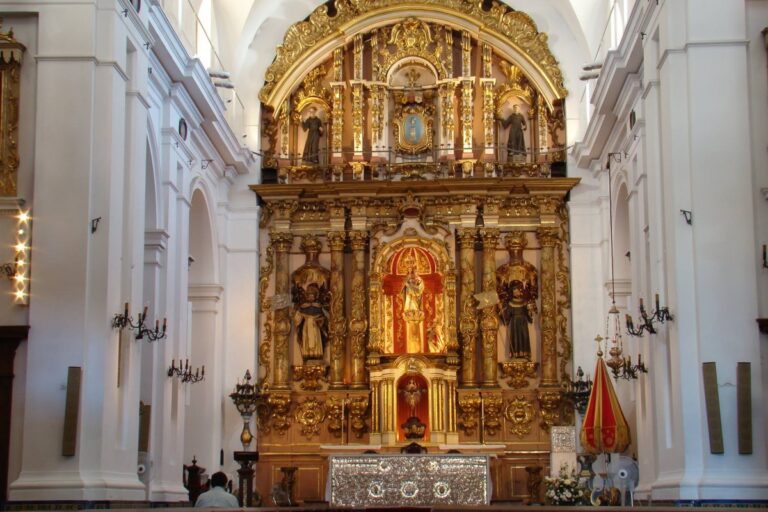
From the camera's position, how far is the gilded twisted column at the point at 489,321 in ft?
78.3

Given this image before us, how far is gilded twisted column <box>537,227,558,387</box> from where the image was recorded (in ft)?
78.1

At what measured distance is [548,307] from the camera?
24156mm

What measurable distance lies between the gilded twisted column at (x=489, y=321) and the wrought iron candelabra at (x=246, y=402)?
450 centimetres

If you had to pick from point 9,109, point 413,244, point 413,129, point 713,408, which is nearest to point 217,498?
point 9,109

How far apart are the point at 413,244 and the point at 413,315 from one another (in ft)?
4.78

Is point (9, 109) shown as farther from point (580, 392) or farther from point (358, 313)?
point (580, 392)

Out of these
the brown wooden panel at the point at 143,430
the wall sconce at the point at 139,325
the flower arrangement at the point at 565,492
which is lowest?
the flower arrangement at the point at 565,492

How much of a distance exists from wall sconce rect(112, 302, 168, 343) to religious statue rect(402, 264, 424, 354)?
265 inches

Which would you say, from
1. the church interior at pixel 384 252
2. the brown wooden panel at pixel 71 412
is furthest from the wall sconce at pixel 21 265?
the brown wooden panel at pixel 71 412

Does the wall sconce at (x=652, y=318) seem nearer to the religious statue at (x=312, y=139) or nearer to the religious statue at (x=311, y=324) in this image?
the religious statue at (x=311, y=324)

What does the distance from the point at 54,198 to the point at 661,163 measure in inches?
312

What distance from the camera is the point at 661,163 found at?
16.4 meters

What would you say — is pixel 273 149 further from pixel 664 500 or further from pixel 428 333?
pixel 664 500

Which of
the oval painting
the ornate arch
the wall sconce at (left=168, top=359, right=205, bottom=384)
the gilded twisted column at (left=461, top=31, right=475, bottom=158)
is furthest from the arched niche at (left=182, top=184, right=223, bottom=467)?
the gilded twisted column at (left=461, top=31, right=475, bottom=158)
